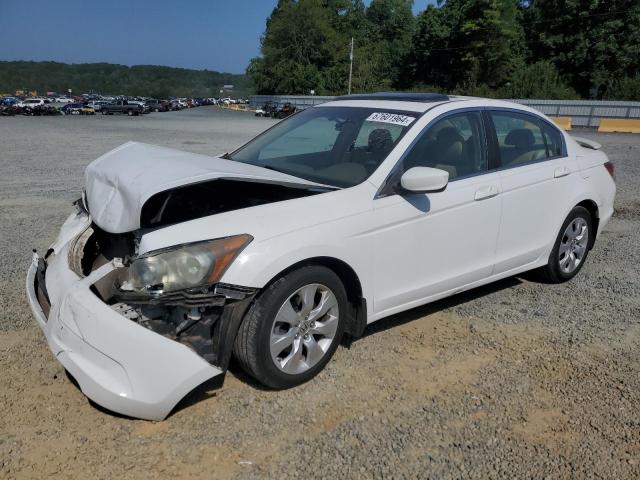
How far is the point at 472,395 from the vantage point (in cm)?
317

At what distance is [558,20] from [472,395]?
6170cm

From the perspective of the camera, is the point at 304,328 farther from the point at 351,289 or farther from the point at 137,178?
the point at 137,178

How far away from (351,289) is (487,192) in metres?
1.29

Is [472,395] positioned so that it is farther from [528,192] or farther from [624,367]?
[528,192]

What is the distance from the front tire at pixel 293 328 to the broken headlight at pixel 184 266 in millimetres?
288

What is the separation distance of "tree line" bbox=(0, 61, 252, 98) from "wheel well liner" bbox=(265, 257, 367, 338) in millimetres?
128851

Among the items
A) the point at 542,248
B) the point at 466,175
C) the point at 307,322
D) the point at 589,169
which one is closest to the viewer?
the point at 307,322

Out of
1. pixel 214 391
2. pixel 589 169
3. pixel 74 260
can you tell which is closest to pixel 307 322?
pixel 214 391

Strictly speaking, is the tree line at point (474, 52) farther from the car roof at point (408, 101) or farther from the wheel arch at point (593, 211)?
the car roof at point (408, 101)

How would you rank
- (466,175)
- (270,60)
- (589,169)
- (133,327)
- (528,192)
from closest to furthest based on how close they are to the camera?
1. (133,327)
2. (466,175)
3. (528,192)
4. (589,169)
5. (270,60)

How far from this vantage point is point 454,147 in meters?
3.91

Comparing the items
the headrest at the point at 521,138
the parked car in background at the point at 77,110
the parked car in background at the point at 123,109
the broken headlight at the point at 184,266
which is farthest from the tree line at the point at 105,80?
the broken headlight at the point at 184,266

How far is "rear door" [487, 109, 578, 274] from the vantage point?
412 centimetres

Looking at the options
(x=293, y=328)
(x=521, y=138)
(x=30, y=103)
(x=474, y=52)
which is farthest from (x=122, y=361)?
(x=474, y=52)
